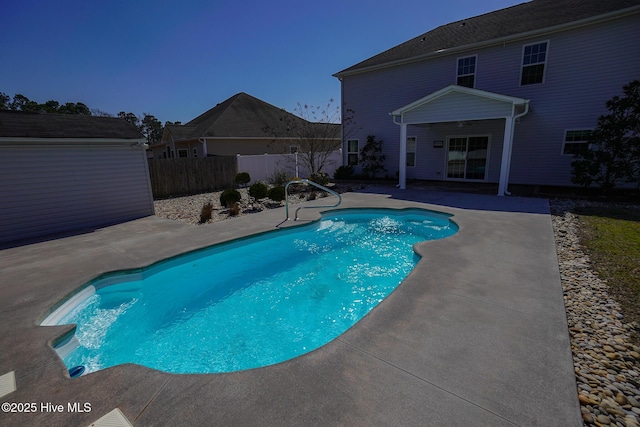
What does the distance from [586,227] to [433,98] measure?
7.10 m

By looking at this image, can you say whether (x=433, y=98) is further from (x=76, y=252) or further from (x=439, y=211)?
(x=76, y=252)

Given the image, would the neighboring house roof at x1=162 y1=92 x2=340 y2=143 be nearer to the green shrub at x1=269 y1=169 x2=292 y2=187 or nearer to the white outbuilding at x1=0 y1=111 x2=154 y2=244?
the green shrub at x1=269 y1=169 x2=292 y2=187

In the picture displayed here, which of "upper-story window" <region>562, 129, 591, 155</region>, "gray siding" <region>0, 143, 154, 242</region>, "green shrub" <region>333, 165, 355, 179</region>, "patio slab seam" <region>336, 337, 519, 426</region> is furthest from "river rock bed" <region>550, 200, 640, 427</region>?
"green shrub" <region>333, 165, 355, 179</region>

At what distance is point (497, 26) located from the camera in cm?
1325

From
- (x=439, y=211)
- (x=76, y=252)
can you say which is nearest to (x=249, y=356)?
(x=76, y=252)

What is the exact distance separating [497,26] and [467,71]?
2288mm

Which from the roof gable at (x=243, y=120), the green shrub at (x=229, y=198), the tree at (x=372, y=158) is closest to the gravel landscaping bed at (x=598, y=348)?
the green shrub at (x=229, y=198)

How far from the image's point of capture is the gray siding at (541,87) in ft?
34.7

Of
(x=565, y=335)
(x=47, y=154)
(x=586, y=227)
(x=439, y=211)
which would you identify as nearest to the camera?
(x=565, y=335)

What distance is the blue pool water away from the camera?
3777mm

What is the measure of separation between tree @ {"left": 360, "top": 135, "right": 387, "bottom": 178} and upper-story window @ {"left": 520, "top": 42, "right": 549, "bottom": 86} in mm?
7005

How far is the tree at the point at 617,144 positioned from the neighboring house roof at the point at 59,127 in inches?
598

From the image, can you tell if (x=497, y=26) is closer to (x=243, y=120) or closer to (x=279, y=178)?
(x=279, y=178)

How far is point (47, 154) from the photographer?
7.88 meters
